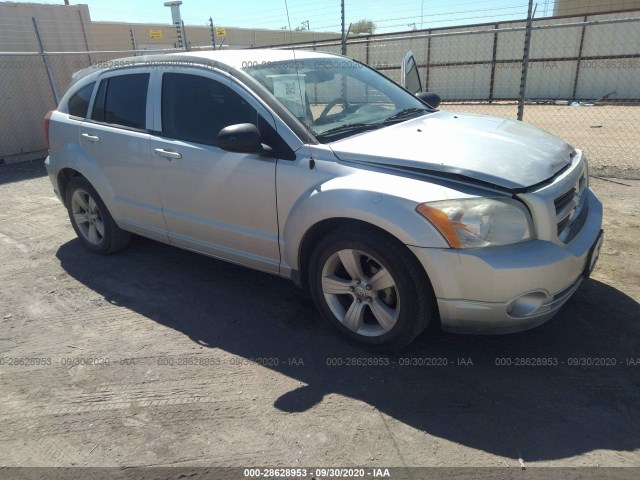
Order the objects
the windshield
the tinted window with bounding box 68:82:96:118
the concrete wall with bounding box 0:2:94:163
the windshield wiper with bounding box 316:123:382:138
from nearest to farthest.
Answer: the windshield wiper with bounding box 316:123:382:138 < the windshield < the tinted window with bounding box 68:82:96:118 < the concrete wall with bounding box 0:2:94:163

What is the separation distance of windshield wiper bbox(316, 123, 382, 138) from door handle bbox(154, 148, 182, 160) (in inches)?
46.0

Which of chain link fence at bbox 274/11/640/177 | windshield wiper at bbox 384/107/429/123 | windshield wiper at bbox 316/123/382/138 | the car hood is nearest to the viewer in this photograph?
the car hood

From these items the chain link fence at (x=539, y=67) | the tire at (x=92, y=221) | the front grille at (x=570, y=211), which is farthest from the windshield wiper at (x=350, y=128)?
the chain link fence at (x=539, y=67)

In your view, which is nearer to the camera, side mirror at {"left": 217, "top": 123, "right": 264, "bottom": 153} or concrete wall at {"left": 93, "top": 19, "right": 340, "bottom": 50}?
side mirror at {"left": 217, "top": 123, "right": 264, "bottom": 153}

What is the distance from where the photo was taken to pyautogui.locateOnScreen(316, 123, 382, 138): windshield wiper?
3.16 meters

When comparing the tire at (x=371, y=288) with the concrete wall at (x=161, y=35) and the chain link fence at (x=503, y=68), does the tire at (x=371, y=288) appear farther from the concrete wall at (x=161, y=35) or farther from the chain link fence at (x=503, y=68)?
the concrete wall at (x=161, y=35)

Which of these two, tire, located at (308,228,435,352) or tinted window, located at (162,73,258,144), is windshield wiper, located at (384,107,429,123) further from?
tire, located at (308,228,435,352)

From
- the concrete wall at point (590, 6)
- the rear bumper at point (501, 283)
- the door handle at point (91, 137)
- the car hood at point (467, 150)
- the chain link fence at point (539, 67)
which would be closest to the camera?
the rear bumper at point (501, 283)

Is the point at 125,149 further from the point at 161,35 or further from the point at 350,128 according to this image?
the point at 161,35

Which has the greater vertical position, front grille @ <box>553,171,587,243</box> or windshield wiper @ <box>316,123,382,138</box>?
windshield wiper @ <box>316,123,382,138</box>

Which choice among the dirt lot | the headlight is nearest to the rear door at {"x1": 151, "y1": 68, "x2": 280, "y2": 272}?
the dirt lot

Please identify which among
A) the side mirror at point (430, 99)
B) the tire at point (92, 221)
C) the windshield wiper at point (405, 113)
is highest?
the windshield wiper at point (405, 113)

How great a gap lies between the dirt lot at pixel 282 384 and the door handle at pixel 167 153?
1106 mm

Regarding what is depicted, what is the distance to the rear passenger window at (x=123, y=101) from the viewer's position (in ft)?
13.0
